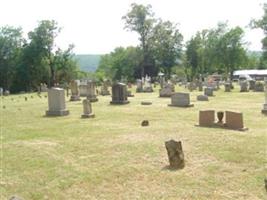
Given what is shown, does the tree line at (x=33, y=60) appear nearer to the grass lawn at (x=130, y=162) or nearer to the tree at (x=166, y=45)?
the tree at (x=166, y=45)

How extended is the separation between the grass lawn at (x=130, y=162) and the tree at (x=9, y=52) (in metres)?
52.5

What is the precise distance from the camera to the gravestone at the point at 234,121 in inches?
580

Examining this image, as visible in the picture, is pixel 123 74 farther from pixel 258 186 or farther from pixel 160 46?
pixel 258 186

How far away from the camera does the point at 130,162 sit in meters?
10.5

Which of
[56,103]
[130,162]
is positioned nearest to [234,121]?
[130,162]

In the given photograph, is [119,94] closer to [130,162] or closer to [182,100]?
[182,100]

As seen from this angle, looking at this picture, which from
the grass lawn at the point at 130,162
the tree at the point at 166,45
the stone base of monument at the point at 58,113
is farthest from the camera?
the tree at the point at 166,45

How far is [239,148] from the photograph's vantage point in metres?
11.5

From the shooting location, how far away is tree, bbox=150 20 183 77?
71125 millimetres

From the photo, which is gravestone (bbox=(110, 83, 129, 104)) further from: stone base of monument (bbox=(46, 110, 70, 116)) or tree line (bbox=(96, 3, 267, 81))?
tree line (bbox=(96, 3, 267, 81))

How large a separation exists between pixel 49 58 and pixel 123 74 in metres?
27.2

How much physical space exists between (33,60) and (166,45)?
21195 millimetres

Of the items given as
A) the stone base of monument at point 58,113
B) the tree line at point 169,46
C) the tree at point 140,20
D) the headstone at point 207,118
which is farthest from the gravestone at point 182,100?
the tree at point 140,20

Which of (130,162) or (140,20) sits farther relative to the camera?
(140,20)
